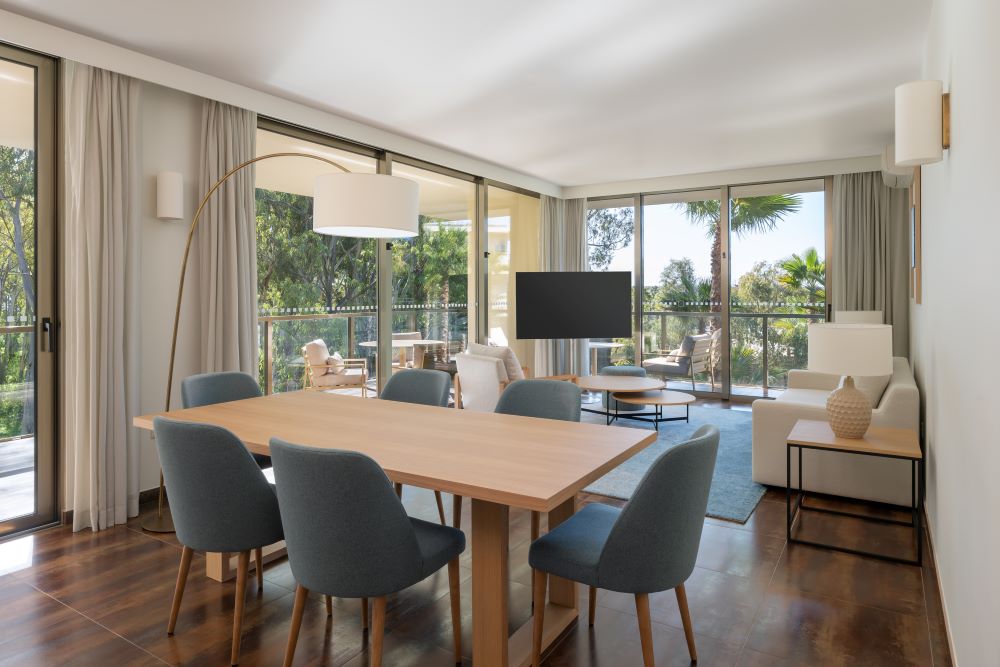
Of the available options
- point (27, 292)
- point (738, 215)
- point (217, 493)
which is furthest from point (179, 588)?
point (738, 215)

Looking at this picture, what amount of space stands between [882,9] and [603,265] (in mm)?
4988

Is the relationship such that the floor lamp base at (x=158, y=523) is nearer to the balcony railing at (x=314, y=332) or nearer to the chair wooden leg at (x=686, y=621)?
the balcony railing at (x=314, y=332)

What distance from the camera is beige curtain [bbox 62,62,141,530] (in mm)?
3234

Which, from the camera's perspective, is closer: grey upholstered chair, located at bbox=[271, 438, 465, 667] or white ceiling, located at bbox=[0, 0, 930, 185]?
grey upholstered chair, located at bbox=[271, 438, 465, 667]

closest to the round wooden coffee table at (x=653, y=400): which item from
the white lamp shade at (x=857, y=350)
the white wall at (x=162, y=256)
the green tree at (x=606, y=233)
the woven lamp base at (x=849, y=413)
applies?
the woven lamp base at (x=849, y=413)

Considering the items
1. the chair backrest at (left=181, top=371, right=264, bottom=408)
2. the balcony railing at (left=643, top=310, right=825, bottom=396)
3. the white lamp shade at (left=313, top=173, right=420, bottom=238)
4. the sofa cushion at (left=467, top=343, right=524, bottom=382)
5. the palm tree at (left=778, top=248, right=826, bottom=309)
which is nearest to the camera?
the white lamp shade at (left=313, top=173, right=420, bottom=238)

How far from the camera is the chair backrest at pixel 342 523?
61.6 inches

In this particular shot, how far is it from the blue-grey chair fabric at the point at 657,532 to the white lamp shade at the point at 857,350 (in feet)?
4.48

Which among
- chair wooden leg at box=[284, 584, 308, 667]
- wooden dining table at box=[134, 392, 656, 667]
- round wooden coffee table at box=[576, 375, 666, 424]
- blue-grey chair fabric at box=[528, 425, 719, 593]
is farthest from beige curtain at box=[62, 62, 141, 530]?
round wooden coffee table at box=[576, 375, 666, 424]

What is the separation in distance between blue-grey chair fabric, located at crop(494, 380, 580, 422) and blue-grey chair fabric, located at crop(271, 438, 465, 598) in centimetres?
116

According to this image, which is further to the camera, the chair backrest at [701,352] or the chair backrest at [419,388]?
the chair backrest at [701,352]

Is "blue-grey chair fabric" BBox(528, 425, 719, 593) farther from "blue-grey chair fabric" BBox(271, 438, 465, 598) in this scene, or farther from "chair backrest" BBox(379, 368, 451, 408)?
"chair backrest" BBox(379, 368, 451, 408)

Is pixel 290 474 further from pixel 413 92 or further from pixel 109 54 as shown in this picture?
pixel 413 92

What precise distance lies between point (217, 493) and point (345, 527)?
1.95 ft
